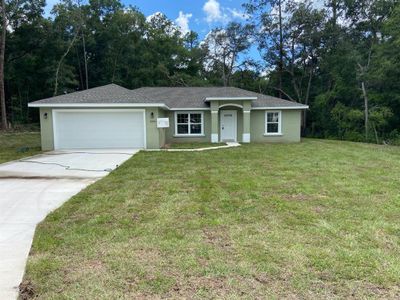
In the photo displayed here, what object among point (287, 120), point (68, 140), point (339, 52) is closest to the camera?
point (68, 140)

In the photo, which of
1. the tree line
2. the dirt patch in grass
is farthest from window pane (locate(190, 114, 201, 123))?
the dirt patch in grass

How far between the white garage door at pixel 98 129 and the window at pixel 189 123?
4354 millimetres

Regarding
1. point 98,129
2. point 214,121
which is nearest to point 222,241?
point 98,129

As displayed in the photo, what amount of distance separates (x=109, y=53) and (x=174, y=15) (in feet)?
30.6

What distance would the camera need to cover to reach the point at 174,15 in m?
36.2

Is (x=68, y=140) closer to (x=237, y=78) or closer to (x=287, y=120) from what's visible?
(x=287, y=120)

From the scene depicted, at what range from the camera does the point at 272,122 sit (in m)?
19.1

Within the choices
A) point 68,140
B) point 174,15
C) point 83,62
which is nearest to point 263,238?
point 68,140

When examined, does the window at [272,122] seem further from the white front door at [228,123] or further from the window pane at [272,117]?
the white front door at [228,123]

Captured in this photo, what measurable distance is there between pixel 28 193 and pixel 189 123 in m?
13.2

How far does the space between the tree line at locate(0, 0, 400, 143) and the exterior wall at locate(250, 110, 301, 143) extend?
6.87 m

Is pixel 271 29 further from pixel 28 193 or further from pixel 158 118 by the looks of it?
pixel 28 193

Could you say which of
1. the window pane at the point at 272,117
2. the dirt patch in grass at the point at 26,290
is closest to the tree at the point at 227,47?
the window pane at the point at 272,117

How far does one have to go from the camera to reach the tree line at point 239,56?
78.4 feet
